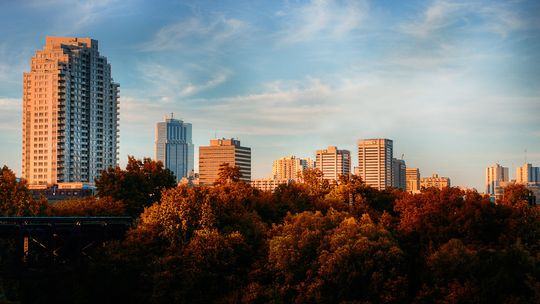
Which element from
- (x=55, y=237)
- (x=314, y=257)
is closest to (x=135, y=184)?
(x=55, y=237)

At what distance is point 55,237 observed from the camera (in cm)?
6316

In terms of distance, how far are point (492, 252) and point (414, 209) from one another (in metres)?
10.9

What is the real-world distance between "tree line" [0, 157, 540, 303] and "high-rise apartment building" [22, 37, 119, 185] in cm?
12919

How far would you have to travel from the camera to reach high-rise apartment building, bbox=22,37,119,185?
187375mm

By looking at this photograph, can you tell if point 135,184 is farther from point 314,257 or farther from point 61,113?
point 61,113

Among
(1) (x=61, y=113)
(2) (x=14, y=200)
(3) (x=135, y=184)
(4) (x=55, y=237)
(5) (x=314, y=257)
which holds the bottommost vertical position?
(5) (x=314, y=257)

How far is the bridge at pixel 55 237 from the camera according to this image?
57153mm

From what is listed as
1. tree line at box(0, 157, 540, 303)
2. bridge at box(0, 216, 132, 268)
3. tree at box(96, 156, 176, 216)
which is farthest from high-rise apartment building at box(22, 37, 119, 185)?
tree line at box(0, 157, 540, 303)

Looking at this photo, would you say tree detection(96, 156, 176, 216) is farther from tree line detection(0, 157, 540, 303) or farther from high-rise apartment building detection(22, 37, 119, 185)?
high-rise apartment building detection(22, 37, 119, 185)

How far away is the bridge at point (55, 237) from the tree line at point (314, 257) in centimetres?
235

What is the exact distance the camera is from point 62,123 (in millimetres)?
187750

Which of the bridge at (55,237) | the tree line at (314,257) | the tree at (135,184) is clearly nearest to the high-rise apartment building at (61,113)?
the tree at (135,184)

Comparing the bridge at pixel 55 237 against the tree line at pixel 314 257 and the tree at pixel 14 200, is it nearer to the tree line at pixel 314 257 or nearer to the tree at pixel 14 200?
the tree line at pixel 314 257

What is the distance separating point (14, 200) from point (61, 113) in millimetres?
110754
